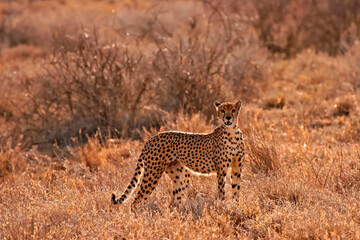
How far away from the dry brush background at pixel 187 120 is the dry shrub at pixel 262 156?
0.04ft

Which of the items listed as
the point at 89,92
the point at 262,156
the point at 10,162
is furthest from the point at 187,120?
the point at 10,162

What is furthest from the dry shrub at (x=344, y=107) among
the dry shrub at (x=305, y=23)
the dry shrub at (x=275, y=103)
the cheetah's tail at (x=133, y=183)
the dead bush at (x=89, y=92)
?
the dry shrub at (x=305, y=23)

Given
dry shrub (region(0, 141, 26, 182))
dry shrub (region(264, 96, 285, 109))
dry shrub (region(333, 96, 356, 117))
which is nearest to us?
dry shrub (region(0, 141, 26, 182))

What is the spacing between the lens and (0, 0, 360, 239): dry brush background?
4.09m

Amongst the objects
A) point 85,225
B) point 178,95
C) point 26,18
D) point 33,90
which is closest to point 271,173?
point 85,225

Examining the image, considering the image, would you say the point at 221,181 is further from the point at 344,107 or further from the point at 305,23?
the point at 305,23

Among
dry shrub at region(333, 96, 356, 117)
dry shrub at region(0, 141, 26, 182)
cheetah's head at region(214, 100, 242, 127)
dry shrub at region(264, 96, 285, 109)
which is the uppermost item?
cheetah's head at region(214, 100, 242, 127)

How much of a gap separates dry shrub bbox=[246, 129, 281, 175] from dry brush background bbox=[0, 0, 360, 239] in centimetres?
1

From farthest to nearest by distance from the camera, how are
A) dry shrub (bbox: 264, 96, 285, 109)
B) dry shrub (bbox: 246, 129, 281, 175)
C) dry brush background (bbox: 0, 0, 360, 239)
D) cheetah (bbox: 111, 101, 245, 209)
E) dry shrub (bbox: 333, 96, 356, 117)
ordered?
dry shrub (bbox: 264, 96, 285, 109)
dry shrub (bbox: 333, 96, 356, 117)
dry shrub (bbox: 246, 129, 281, 175)
cheetah (bbox: 111, 101, 245, 209)
dry brush background (bbox: 0, 0, 360, 239)

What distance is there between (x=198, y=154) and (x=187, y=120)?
251 centimetres

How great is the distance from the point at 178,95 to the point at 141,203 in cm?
429

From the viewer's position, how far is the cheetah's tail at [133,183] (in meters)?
4.29

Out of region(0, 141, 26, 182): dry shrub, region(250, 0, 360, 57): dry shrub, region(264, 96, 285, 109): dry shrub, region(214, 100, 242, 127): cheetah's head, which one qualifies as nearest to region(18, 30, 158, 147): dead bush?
region(0, 141, 26, 182): dry shrub

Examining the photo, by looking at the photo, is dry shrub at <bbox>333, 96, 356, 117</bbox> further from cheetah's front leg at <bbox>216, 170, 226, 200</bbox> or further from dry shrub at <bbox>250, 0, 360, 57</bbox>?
dry shrub at <bbox>250, 0, 360, 57</bbox>
